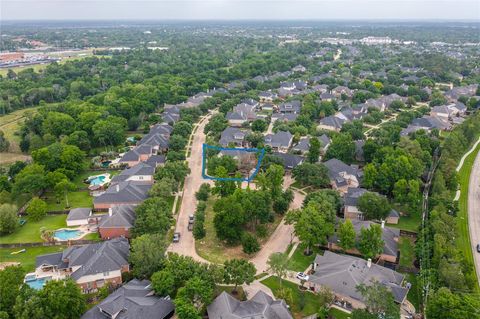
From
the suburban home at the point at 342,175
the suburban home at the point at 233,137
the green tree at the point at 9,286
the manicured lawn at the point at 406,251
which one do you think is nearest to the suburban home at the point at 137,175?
the suburban home at the point at 233,137

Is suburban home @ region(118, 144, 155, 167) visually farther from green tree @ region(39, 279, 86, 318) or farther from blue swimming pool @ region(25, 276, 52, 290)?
green tree @ region(39, 279, 86, 318)

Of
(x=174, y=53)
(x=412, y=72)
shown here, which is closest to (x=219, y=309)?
(x=412, y=72)

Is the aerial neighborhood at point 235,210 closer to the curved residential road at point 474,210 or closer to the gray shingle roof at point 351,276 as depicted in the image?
the gray shingle roof at point 351,276

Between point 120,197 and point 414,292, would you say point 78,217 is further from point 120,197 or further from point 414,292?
point 414,292

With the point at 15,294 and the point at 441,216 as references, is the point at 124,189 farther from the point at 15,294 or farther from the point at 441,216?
the point at 441,216

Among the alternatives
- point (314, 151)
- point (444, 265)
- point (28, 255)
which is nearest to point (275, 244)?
point (444, 265)

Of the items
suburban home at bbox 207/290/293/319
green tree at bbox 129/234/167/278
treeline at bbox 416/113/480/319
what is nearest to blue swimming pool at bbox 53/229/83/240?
green tree at bbox 129/234/167/278
